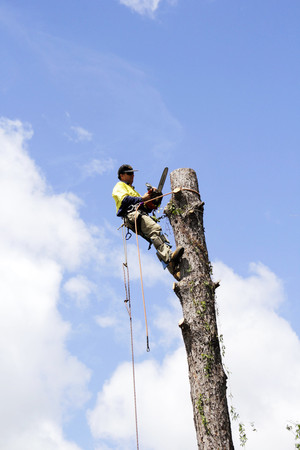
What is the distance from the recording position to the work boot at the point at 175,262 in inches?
241

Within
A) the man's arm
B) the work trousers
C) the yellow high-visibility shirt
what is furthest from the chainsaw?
the yellow high-visibility shirt

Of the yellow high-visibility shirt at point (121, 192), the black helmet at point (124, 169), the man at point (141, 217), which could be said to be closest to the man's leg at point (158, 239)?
the man at point (141, 217)

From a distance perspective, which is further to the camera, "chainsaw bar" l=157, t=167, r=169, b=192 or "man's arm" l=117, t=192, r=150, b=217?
"man's arm" l=117, t=192, r=150, b=217

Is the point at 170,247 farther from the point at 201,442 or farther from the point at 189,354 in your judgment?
the point at 201,442

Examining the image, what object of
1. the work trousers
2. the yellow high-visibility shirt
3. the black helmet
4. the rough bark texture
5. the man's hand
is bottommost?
the rough bark texture

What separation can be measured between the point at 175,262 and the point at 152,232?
790 mm

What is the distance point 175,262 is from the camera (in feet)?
20.5

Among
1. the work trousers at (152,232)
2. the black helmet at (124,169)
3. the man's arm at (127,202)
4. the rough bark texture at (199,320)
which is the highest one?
the black helmet at (124,169)

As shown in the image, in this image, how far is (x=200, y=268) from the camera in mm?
6004

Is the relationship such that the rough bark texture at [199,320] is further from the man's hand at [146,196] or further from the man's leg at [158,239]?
the man's hand at [146,196]

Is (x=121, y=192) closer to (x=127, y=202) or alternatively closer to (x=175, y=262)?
(x=127, y=202)

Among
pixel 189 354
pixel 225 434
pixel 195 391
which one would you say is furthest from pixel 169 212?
pixel 225 434

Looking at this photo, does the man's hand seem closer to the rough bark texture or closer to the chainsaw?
the chainsaw

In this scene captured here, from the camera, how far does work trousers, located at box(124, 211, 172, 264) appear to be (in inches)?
259
